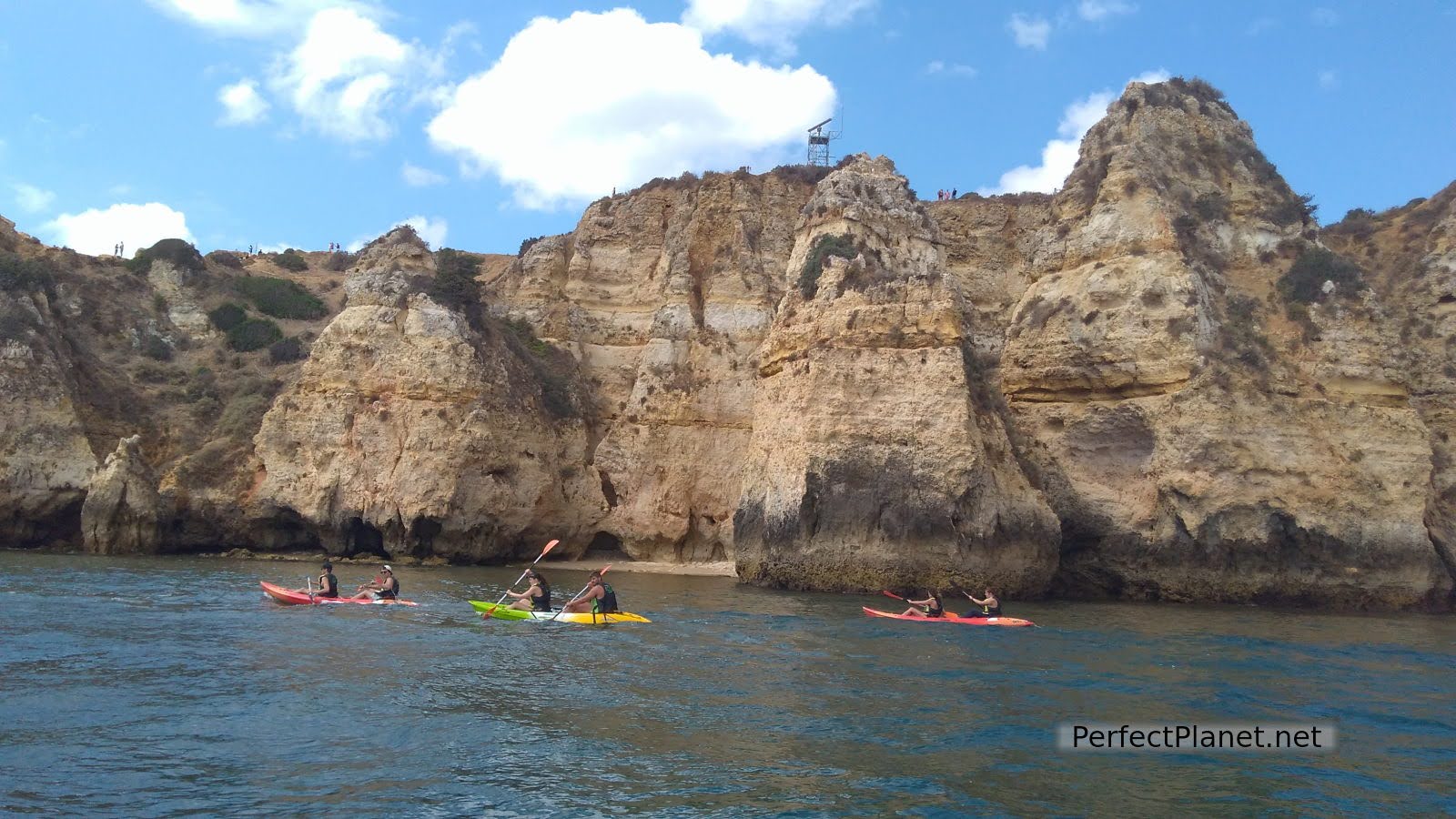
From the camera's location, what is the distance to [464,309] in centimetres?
3444

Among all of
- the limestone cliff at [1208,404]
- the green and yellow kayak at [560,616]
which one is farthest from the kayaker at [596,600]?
the limestone cliff at [1208,404]

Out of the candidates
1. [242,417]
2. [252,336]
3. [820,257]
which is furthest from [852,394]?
[252,336]

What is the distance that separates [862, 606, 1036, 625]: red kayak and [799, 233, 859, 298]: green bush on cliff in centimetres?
1068

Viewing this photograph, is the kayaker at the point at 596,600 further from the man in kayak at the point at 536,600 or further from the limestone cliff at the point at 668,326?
the limestone cliff at the point at 668,326

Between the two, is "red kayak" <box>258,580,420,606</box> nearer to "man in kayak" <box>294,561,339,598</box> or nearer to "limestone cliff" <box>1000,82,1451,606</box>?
"man in kayak" <box>294,561,339,598</box>

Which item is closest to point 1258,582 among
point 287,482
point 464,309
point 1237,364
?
point 1237,364

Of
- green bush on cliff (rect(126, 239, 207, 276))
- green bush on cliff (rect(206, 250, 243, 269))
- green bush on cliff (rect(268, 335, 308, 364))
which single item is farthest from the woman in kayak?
green bush on cliff (rect(206, 250, 243, 269))

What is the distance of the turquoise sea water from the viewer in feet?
27.7

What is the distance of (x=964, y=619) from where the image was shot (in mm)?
20078

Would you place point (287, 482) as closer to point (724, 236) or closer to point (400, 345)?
point (400, 345)

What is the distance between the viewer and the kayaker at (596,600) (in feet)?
61.8

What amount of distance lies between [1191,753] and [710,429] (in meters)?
25.8

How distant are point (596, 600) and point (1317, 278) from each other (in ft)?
69.8

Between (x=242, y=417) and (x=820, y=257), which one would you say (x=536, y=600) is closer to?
(x=820, y=257)
